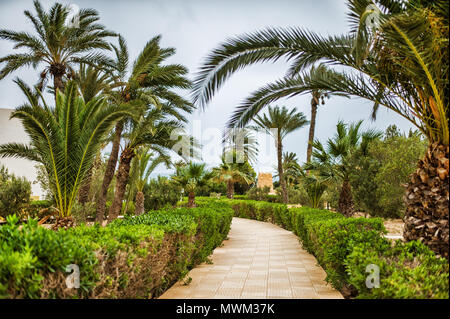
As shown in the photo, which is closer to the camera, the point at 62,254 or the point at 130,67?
the point at 62,254

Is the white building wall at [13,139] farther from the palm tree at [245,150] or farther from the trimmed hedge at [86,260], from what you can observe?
the trimmed hedge at [86,260]

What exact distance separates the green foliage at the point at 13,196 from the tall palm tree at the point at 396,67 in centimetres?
1388

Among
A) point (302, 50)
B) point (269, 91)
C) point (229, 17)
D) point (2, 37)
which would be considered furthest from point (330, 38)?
point (2, 37)

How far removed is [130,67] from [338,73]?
962 cm

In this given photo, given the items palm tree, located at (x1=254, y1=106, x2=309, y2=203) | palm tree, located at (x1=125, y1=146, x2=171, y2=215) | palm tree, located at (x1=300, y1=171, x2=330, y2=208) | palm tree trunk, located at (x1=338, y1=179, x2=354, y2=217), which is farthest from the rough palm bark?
palm tree, located at (x1=254, y1=106, x2=309, y2=203)

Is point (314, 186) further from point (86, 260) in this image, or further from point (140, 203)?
point (86, 260)

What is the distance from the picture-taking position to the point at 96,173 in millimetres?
18875

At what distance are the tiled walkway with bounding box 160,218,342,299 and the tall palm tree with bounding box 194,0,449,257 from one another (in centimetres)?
184

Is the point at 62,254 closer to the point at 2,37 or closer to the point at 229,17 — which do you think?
the point at 229,17

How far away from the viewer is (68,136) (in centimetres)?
777

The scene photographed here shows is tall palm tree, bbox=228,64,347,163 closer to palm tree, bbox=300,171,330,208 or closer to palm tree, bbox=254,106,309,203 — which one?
palm tree, bbox=300,171,330,208

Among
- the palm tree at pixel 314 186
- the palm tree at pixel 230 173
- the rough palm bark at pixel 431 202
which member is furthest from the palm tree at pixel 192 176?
the rough palm bark at pixel 431 202

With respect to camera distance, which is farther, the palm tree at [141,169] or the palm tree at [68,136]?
the palm tree at [141,169]

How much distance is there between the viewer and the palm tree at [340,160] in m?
12.3
